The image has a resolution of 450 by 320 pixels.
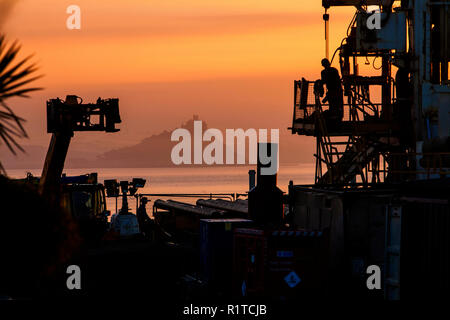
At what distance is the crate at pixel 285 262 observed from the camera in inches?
748

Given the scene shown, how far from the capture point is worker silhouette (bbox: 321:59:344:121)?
33625 millimetres

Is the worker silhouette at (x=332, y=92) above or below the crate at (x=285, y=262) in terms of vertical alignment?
above

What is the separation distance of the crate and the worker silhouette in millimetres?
15026

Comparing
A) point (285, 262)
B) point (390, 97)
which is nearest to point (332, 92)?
point (390, 97)

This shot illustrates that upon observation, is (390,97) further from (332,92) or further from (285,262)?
(285,262)

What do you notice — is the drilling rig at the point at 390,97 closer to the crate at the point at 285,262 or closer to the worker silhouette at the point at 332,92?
the worker silhouette at the point at 332,92

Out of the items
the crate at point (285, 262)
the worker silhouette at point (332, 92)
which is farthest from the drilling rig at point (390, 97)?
the crate at point (285, 262)

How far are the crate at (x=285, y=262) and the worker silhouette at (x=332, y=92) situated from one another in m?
15.0

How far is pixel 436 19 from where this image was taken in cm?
3588

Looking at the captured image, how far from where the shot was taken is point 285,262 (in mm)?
19078

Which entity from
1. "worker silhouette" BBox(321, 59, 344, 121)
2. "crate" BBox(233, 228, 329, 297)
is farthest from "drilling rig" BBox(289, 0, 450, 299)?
"crate" BBox(233, 228, 329, 297)

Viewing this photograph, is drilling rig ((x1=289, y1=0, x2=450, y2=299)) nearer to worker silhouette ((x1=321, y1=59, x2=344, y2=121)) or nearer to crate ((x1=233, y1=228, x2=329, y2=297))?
worker silhouette ((x1=321, y1=59, x2=344, y2=121))
